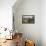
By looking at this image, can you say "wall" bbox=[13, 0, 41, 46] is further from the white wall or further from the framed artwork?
the white wall

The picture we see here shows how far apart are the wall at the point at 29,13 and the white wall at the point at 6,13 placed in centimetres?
140

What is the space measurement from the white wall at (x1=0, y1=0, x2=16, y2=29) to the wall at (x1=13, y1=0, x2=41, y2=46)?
4.59 ft

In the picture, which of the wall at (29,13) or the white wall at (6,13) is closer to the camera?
the white wall at (6,13)

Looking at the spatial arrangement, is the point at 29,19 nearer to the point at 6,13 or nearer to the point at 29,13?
the point at 29,13

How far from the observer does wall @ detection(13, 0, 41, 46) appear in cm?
596

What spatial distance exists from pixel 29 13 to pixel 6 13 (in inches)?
69.3

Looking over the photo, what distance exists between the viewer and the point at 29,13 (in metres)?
5.97

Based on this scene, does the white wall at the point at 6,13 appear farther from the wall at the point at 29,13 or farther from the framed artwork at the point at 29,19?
the framed artwork at the point at 29,19

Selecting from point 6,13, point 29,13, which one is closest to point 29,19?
point 29,13

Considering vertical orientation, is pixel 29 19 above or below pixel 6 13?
below

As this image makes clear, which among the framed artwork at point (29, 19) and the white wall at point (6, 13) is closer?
the white wall at point (6, 13)

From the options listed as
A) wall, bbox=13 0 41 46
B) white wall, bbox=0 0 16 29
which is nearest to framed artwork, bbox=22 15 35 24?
wall, bbox=13 0 41 46

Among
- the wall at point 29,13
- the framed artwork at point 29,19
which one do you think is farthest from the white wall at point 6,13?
the framed artwork at point 29,19

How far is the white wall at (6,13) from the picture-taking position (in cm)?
449
